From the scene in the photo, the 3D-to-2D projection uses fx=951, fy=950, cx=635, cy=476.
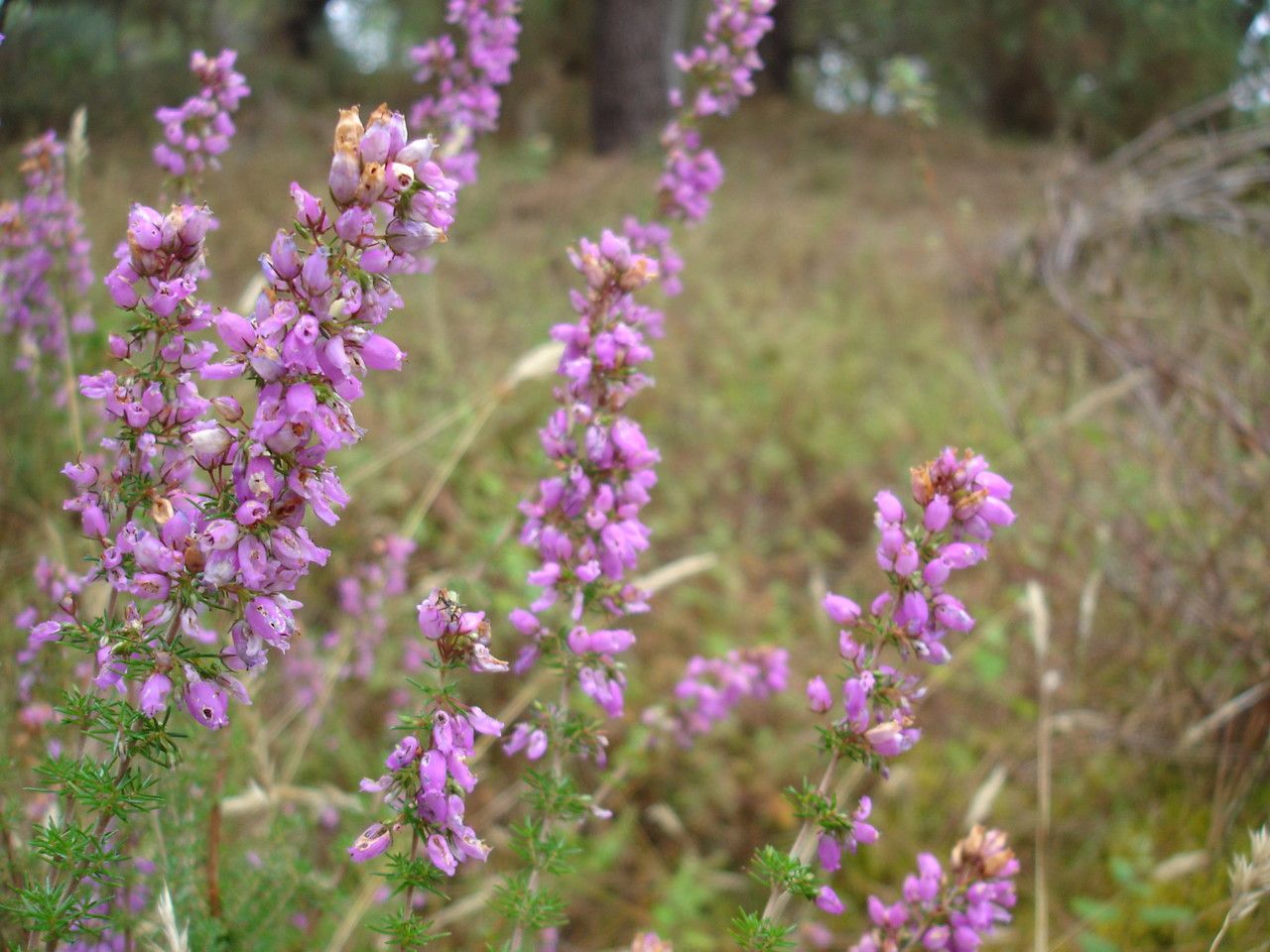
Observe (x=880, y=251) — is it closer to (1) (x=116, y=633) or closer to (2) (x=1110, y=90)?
(2) (x=1110, y=90)

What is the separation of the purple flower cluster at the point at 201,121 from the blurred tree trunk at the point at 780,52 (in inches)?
676

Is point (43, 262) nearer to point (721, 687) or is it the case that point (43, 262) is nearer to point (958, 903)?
point (721, 687)

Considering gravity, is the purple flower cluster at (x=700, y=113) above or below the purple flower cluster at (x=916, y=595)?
above

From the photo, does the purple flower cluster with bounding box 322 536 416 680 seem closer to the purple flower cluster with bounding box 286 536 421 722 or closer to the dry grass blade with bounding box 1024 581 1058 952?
the purple flower cluster with bounding box 286 536 421 722

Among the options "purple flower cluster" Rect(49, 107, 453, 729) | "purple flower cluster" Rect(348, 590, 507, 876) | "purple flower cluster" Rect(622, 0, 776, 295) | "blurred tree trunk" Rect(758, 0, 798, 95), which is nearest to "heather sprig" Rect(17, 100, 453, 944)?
"purple flower cluster" Rect(49, 107, 453, 729)

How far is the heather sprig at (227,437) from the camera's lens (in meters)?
1.04

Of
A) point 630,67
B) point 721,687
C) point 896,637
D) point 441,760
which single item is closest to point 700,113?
point 721,687

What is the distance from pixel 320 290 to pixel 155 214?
0.31 meters

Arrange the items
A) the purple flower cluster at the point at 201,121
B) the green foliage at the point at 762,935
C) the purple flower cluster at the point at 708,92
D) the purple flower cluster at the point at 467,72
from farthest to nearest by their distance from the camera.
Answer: the purple flower cluster at the point at 467,72 → the purple flower cluster at the point at 708,92 → the purple flower cluster at the point at 201,121 → the green foliage at the point at 762,935

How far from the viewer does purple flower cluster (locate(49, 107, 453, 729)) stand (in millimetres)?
1031

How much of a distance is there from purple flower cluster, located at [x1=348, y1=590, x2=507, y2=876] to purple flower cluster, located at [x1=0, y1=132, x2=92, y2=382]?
5.27 feet

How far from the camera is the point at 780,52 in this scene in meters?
18.4

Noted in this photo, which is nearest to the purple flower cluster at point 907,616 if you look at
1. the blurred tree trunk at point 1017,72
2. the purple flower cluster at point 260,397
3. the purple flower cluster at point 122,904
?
the purple flower cluster at point 260,397

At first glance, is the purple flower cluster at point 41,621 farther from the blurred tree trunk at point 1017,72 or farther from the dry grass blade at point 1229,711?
the blurred tree trunk at point 1017,72
